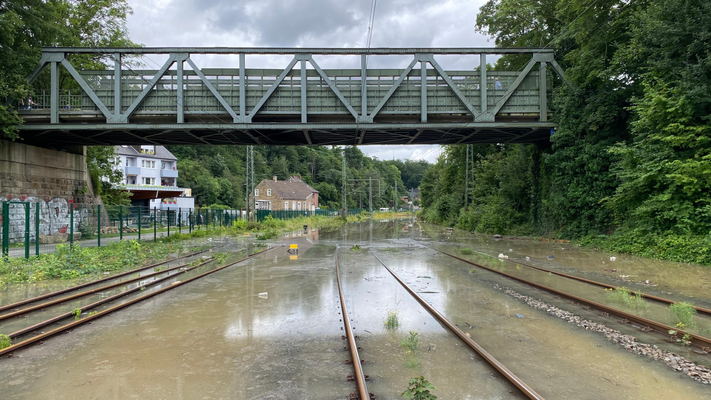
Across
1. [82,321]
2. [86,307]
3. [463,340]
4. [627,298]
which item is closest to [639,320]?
[627,298]

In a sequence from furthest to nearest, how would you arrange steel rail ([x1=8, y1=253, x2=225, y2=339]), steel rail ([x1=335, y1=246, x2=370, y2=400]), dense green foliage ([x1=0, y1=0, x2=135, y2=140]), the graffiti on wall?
dense green foliage ([x1=0, y1=0, x2=135, y2=140]) → the graffiti on wall → steel rail ([x1=8, y1=253, x2=225, y2=339]) → steel rail ([x1=335, y1=246, x2=370, y2=400])

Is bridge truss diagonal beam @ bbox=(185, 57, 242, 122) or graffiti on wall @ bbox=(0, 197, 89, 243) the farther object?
bridge truss diagonal beam @ bbox=(185, 57, 242, 122)

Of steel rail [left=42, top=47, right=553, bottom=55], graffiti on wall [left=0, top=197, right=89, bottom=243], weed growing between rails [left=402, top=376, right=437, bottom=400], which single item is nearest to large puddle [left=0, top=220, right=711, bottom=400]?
weed growing between rails [left=402, top=376, right=437, bottom=400]

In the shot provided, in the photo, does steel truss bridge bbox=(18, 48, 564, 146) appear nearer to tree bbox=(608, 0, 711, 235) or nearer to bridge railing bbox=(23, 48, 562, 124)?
bridge railing bbox=(23, 48, 562, 124)

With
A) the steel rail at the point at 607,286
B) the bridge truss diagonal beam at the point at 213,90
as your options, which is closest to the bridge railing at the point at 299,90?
the bridge truss diagonal beam at the point at 213,90

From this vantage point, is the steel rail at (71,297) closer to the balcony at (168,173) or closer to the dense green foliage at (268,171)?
the dense green foliage at (268,171)

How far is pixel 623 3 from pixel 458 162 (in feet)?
103

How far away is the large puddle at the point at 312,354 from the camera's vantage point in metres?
4.52

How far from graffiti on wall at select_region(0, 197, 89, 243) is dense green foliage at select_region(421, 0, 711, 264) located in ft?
74.5

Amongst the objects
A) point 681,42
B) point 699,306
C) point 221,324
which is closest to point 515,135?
point 681,42

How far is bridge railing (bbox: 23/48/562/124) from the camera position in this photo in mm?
20594

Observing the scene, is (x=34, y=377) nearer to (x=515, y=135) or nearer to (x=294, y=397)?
(x=294, y=397)

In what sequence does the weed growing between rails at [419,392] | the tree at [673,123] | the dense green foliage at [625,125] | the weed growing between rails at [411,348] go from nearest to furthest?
the weed growing between rails at [419,392]
the weed growing between rails at [411,348]
the tree at [673,123]
the dense green foliage at [625,125]

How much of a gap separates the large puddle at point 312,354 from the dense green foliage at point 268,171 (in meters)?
72.4
